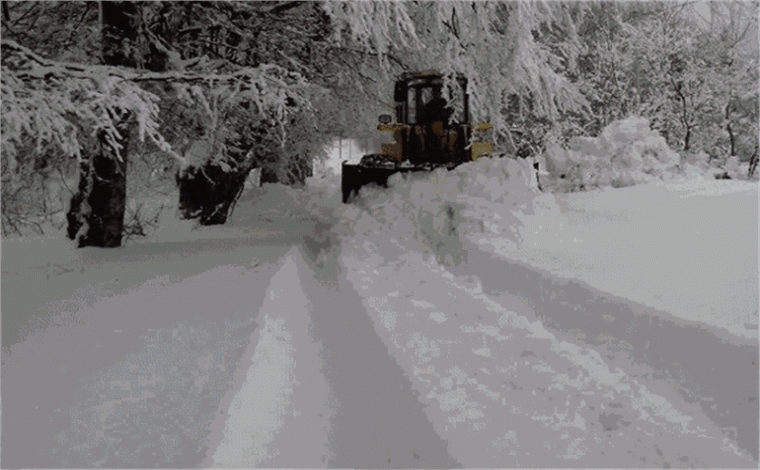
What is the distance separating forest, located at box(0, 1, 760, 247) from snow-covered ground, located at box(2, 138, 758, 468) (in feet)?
3.91

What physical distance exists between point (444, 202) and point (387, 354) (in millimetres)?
5064

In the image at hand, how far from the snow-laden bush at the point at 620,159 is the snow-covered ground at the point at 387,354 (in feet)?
20.7

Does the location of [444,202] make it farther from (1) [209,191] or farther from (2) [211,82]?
(2) [211,82]

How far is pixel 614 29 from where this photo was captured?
64.8 feet

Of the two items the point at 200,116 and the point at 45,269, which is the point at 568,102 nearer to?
the point at 200,116

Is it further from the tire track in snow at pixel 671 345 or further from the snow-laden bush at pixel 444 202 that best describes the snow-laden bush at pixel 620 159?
the tire track in snow at pixel 671 345

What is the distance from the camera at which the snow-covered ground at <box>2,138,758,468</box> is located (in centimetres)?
300

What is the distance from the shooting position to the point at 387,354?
4281 mm

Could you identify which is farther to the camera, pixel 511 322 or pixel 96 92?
pixel 511 322

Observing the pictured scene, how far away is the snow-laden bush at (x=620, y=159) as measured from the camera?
14.0 meters

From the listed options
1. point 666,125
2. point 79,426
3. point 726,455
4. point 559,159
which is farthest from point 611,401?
point 666,125

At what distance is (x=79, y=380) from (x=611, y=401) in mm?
2935

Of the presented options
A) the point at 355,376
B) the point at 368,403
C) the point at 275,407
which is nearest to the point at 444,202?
the point at 355,376

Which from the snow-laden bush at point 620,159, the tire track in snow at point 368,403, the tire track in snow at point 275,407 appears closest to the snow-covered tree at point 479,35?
the tire track in snow at point 368,403
